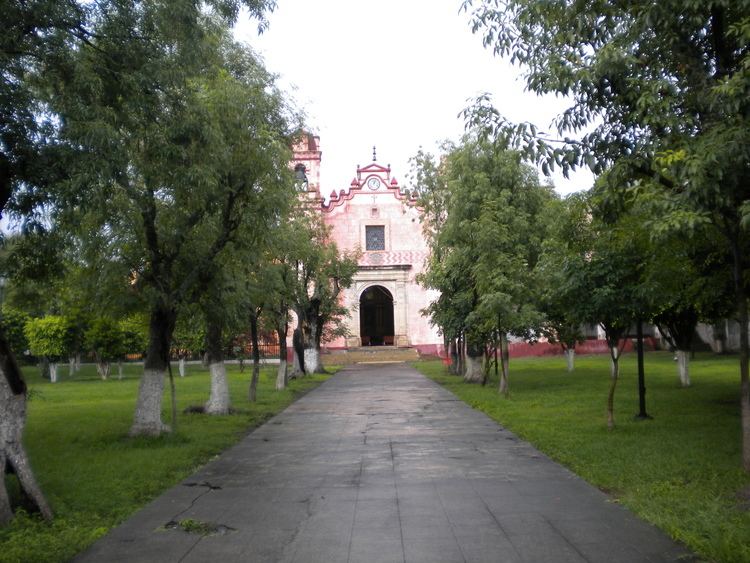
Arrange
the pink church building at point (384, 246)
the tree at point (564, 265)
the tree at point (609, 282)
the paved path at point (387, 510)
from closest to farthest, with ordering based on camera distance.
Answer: the paved path at point (387, 510) < the tree at point (609, 282) < the tree at point (564, 265) < the pink church building at point (384, 246)

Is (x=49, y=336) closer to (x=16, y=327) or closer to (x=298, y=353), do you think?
(x=16, y=327)

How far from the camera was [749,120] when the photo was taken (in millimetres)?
7355

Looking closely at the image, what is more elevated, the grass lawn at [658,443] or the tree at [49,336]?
the tree at [49,336]

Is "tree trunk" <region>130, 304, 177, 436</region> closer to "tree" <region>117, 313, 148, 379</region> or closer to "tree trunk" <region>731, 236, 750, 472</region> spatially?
"tree trunk" <region>731, 236, 750, 472</region>

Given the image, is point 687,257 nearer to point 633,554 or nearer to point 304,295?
point 633,554

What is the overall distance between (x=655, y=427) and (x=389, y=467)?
595 centimetres

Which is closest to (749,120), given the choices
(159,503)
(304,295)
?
(159,503)

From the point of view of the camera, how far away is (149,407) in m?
13.9

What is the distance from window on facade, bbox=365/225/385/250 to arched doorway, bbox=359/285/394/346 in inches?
136

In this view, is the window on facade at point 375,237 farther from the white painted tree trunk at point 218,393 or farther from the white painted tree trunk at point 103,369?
the white painted tree trunk at point 218,393

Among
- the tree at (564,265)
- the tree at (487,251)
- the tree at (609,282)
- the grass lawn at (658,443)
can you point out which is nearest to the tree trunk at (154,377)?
the grass lawn at (658,443)

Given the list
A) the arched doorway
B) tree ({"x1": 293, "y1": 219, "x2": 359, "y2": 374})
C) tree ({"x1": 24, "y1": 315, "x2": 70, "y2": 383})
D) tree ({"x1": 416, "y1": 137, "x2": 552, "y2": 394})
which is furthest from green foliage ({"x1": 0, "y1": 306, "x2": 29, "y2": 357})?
tree ({"x1": 416, "y1": 137, "x2": 552, "y2": 394})

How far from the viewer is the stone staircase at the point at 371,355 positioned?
4906 centimetres

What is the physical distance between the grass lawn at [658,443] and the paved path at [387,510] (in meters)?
0.36
